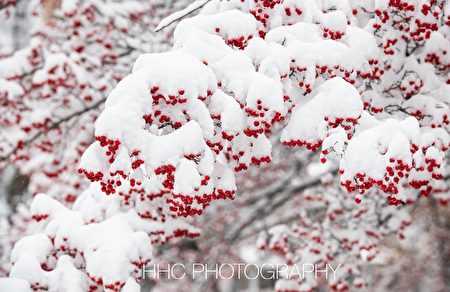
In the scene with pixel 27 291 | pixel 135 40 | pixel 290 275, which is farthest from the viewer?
pixel 135 40

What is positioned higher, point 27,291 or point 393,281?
point 27,291

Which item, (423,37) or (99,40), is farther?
(99,40)

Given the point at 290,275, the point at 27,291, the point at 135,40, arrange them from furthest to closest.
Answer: the point at 135,40
the point at 290,275
the point at 27,291

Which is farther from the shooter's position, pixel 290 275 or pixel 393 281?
pixel 393 281

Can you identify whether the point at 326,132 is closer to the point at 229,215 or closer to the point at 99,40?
the point at 99,40

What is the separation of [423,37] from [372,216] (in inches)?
157

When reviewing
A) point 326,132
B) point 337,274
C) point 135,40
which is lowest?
point 337,274

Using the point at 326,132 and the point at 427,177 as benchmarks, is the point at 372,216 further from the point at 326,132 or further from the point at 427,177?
the point at 326,132

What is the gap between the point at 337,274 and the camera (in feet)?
24.2

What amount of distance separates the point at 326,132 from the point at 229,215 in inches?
337

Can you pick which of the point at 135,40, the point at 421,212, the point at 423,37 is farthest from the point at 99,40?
the point at 421,212

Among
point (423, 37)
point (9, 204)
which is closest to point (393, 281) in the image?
point (9, 204)

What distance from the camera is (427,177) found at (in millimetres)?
3516

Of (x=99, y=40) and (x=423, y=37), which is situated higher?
(x=423, y=37)
